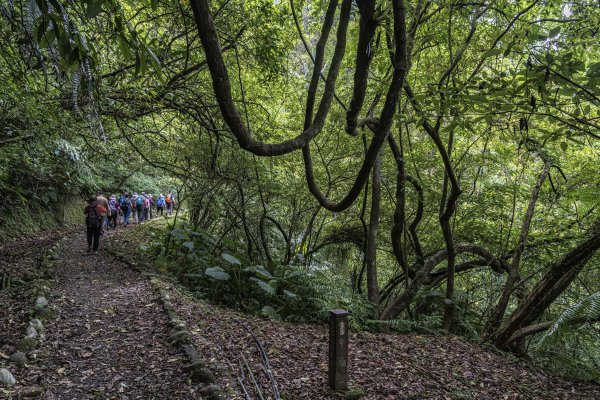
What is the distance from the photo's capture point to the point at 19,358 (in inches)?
148

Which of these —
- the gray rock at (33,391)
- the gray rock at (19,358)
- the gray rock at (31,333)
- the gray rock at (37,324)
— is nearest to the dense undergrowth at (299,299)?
the gray rock at (37,324)

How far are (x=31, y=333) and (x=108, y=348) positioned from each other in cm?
84

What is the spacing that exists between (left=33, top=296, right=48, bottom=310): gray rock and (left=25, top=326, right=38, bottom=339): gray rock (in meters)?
0.78

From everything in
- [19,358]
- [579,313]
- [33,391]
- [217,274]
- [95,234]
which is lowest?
[33,391]

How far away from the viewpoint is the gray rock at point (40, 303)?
16.8 feet

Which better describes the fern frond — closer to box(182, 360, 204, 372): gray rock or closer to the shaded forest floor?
the shaded forest floor

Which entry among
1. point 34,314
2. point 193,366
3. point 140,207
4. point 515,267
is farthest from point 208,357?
point 140,207

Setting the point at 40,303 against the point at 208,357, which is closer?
the point at 208,357

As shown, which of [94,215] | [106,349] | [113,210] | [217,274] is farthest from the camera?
[113,210]

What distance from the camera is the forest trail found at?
354 cm

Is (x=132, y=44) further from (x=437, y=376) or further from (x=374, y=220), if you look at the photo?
(x=374, y=220)

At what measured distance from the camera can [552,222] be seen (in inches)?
277

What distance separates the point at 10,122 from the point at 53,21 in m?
6.30

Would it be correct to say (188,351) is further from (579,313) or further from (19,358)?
(579,313)
